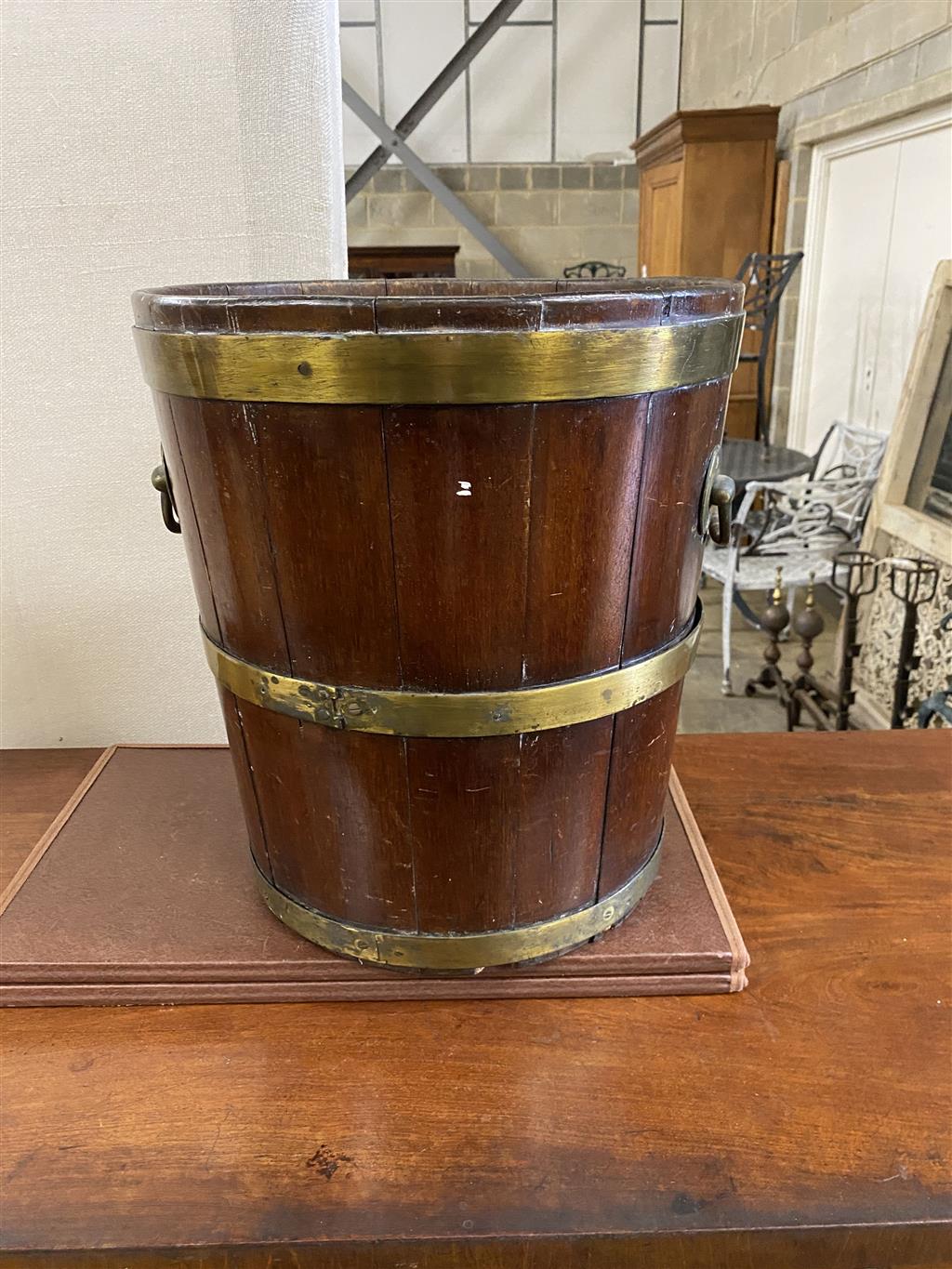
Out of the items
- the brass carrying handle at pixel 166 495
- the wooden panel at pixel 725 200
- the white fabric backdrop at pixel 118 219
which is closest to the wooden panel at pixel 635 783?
the brass carrying handle at pixel 166 495

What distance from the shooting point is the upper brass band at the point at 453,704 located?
2.44 ft

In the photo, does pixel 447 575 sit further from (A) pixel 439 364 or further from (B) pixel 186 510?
(B) pixel 186 510

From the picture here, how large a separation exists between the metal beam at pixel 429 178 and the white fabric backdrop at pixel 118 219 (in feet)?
17.4

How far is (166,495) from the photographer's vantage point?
35.7 inches

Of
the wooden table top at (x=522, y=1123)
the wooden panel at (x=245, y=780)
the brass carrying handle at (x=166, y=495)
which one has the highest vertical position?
the brass carrying handle at (x=166, y=495)

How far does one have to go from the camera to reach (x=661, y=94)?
6875 millimetres

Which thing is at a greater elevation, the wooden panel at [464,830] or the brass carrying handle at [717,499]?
the brass carrying handle at [717,499]

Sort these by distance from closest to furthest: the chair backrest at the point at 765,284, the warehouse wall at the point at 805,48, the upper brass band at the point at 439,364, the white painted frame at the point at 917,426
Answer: the upper brass band at the point at 439,364 < the white painted frame at the point at 917,426 < the warehouse wall at the point at 805,48 < the chair backrest at the point at 765,284

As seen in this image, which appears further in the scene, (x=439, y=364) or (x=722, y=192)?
(x=722, y=192)

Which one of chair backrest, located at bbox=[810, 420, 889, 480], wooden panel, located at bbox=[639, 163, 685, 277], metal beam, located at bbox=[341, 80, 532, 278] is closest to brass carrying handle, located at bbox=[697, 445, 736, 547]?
chair backrest, located at bbox=[810, 420, 889, 480]

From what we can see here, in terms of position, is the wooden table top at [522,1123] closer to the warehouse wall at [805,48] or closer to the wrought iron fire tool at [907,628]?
the wrought iron fire tool at [907,628]

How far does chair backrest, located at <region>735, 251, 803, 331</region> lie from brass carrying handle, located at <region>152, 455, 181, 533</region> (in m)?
3.71

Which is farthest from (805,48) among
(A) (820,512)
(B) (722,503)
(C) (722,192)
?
(B) (722,503)

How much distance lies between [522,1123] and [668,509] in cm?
51
